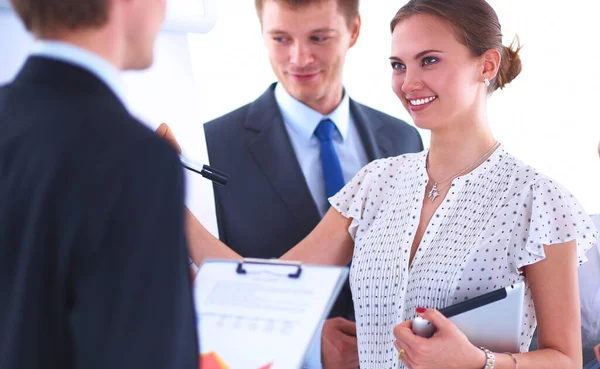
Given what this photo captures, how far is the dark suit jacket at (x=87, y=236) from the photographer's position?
0.68 m

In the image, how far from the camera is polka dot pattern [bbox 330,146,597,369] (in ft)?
5.10

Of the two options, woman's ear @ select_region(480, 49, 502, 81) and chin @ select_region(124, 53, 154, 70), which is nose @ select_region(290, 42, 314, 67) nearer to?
woman's ear @ select_region(480, 49, 502, 81)

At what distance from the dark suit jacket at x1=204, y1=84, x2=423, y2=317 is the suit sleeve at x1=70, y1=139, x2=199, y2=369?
4.72ft

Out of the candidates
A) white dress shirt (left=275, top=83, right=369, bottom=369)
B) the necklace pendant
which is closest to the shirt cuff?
white dress shirt (left=275, top=83, right=369, bottom=369)

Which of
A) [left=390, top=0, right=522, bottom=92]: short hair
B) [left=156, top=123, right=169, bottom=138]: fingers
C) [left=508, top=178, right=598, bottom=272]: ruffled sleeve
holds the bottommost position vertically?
[left=508, top=178, right=598, bottom=272]: ruffled sleeve

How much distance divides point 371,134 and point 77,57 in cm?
171

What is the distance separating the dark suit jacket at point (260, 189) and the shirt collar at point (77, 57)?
1408 millimetres

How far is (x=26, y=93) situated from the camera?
74 centimetres

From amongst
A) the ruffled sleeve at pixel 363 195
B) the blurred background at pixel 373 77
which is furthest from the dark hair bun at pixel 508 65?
the blurred background at pixel 373 77

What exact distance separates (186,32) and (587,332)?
6.13ft

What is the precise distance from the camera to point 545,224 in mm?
1534

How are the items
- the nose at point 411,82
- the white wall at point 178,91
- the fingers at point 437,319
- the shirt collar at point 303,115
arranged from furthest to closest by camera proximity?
the shirt collar at point 303,115 → the white wall at point 178,91 → the nose at point 411,82 → the fingers at point 437,319

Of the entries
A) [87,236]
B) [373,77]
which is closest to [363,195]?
[373,77]

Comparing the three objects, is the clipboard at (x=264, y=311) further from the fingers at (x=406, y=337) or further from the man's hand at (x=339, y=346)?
the man's hand at (x=339, y=346)
